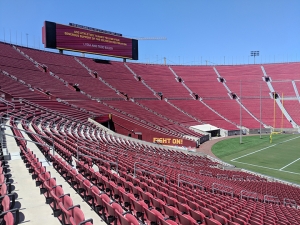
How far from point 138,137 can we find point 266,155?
48.3 feet

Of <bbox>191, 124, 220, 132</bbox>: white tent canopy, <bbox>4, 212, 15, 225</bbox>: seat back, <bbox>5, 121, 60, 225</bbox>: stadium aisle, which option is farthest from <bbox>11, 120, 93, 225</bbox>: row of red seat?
<bbox>191, 124, 220, 132</bbox>: white tent canopy

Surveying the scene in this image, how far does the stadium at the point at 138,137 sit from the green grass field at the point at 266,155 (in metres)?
0.13

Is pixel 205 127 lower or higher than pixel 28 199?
lower

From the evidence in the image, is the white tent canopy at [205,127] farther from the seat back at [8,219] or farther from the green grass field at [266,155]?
the seat back at [8,219]

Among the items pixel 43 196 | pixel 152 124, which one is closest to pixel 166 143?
pixel 152 124

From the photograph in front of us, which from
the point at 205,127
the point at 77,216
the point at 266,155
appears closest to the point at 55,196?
the point at 77,216

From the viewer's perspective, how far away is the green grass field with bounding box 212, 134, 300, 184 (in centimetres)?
2117

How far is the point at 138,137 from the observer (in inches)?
1310

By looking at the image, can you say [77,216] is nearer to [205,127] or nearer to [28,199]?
[28,199]

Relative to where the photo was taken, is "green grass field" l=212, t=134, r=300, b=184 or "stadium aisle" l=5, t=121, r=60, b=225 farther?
"green grass field" l=212, t=134, r=300, b=184

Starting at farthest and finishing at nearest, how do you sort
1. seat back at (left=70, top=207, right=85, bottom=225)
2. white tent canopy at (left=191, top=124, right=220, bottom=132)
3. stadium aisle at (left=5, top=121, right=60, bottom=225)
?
white tent canopy at (left=191, top=124, right=220, bottom=132)
stadium aisle at (left=5, top=121, right=60, bottom=225)
seat back at (left=70, top=207, right=85, bottom=225)

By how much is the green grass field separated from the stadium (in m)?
0.13

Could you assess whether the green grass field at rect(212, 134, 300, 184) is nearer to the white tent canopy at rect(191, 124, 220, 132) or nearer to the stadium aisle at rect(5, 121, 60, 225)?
the white tent canopy at rect(191, 124, 220, 132)

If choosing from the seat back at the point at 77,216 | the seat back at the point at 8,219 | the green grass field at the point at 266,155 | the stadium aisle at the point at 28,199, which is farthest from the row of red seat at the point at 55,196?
the green grass field at the point at 266,155
